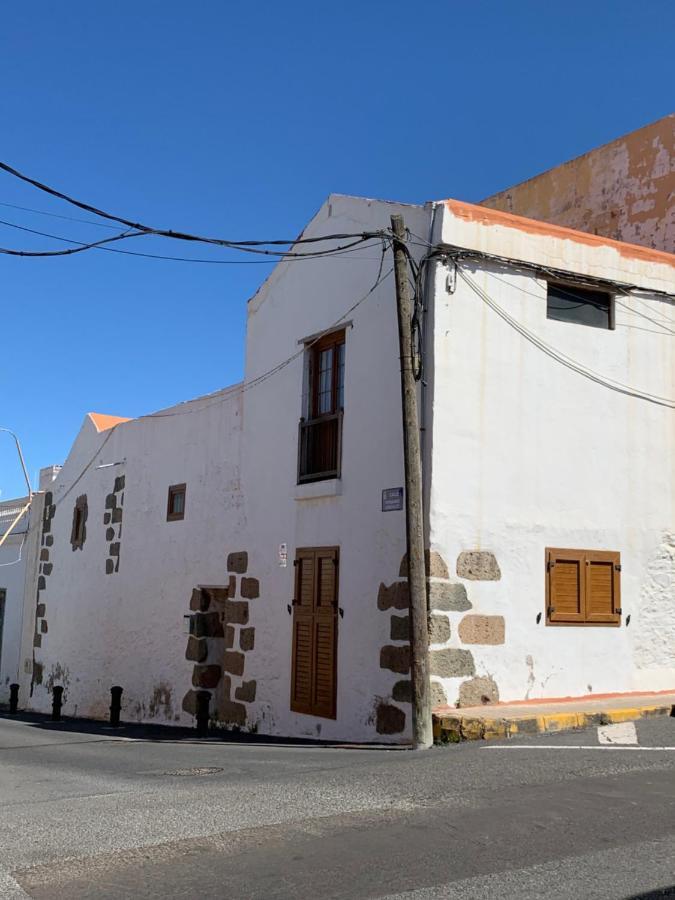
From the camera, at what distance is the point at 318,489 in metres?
12.6

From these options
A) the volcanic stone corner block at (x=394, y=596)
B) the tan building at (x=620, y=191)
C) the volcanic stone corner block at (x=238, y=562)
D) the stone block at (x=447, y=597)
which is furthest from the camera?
the tan building at (x=620, y=191)

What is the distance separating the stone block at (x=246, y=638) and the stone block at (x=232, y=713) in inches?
32.8

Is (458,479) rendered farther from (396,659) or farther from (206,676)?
(206,676)

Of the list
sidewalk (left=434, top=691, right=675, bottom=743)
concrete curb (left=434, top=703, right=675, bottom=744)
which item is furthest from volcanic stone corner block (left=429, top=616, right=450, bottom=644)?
concrete curb (left=434, top=703, right=675, bottom=744)

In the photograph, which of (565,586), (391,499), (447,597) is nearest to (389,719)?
(447,597)

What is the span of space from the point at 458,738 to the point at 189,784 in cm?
323

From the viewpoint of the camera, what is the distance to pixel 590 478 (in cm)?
1195

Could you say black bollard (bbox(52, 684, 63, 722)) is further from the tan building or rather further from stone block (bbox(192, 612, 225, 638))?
the tan building

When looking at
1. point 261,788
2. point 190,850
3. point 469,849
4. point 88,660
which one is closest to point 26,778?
point 261,788

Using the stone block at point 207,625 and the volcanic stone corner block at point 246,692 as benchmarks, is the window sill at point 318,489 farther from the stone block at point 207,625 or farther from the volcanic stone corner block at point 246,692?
the stone block at point 207,625

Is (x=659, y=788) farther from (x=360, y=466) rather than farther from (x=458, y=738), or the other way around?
(x=360, y=466)

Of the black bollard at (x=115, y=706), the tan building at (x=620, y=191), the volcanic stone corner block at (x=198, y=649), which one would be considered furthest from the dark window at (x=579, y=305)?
the black bollard at (x=115, y=706)

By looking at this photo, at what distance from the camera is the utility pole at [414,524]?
998cm

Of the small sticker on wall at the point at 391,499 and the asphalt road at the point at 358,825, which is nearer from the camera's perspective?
the asphalt road at the point at 358,825
